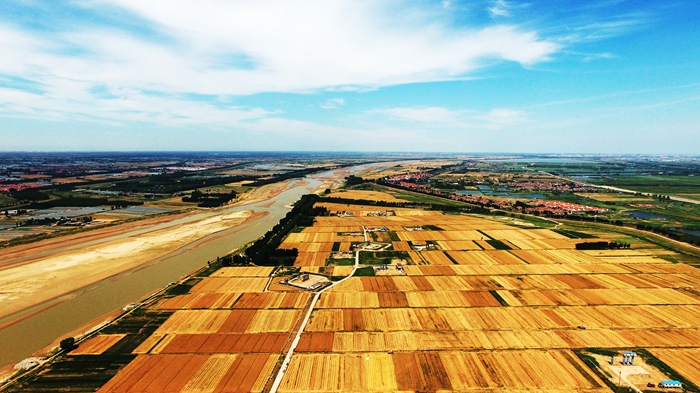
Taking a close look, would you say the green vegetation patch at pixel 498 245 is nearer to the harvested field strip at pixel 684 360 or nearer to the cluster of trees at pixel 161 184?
the harvested field strip at pixel 684 360

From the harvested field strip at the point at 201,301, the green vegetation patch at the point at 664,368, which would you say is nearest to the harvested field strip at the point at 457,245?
the green vegetation patch at the point at 664,368

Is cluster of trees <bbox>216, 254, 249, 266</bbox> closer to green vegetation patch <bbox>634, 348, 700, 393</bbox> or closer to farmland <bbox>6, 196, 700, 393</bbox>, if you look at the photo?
farmland <bbox>6, 196, 700, 393</bbox>

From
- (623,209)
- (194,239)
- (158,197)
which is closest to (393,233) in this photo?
(194,239)

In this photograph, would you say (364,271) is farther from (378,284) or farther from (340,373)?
(340,373)

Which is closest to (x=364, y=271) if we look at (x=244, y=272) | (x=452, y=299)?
(x=452, y=299)

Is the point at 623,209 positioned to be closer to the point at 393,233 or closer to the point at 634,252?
the point at 634,252
